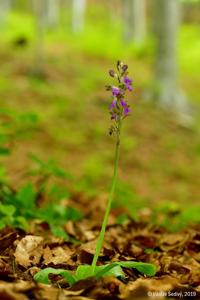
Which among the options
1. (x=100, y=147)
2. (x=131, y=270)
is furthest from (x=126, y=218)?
(x=100, y=147)

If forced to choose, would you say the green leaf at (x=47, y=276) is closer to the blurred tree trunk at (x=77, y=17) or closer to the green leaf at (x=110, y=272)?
the green leaf at (x=110, y=272)

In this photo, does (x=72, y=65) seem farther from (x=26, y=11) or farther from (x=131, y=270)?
(x=26, y=11)

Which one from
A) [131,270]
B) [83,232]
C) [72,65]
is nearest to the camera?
[131,270]

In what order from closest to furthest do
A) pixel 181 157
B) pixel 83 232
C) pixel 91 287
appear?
pixel 91 287 → pixel 83 232 → pixel 181 157

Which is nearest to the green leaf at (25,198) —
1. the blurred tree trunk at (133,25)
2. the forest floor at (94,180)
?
the forest floor at (94,180)

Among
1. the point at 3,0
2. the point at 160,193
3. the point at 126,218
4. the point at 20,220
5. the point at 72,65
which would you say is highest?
the point at 3,0

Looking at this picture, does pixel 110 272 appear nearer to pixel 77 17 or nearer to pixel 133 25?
pixel 133 25

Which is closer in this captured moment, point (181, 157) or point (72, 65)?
point (181, 157)
